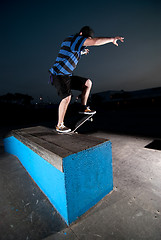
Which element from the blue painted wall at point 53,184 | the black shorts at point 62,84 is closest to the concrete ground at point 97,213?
the blue painted wall at point 53,184

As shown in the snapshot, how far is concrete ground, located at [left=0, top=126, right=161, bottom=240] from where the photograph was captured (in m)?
1.17

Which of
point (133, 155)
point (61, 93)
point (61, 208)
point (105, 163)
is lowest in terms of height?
point (133, 155)

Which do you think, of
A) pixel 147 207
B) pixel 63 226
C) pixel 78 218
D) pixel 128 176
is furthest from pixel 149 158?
pixel 63 226

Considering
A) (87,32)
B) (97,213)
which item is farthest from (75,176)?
(87,32)

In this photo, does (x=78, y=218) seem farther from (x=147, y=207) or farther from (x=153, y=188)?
(x=153, y=188)

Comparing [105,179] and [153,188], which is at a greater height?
[105,179]

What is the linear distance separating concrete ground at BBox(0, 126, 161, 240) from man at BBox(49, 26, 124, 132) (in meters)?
1.35

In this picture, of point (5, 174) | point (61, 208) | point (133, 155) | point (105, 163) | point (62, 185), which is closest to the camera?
point (62, 185)

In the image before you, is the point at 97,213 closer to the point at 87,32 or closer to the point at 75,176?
the point at 75,176

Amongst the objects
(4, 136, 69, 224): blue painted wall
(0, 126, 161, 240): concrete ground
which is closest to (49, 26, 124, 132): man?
(4, 136, 69, 224): blue painted wall

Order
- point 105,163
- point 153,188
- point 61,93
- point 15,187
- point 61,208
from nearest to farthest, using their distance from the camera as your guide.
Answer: point 61,208 → point 105,163 → point 153,188 → point 15,187 → point 61,93

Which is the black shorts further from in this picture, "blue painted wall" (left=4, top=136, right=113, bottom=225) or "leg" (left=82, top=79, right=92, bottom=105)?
"blue painted wall" (left=4, top=136, right=113, bottom=225)

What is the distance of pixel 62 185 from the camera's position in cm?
126

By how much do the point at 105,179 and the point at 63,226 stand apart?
28.5 inches
